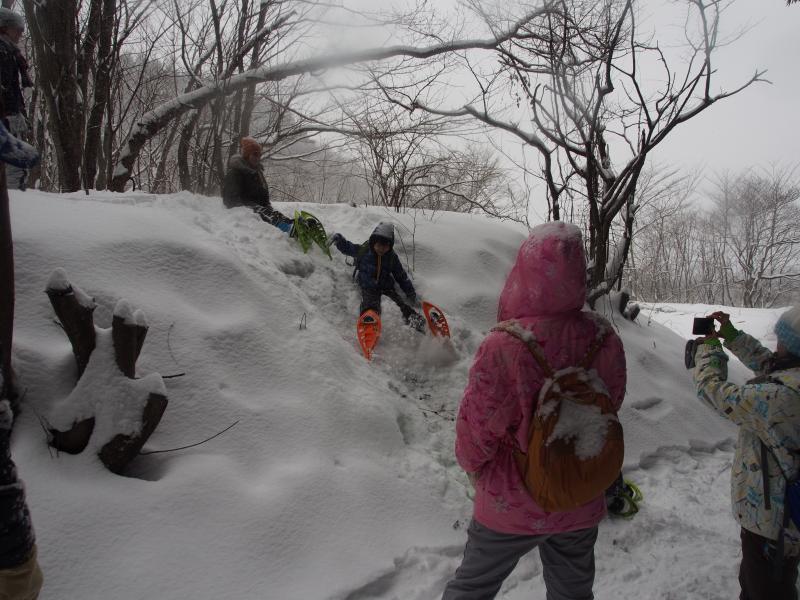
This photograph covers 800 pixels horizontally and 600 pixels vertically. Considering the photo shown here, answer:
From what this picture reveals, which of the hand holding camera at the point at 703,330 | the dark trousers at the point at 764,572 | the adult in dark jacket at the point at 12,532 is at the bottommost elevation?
the dark trousers at the point at 764,572

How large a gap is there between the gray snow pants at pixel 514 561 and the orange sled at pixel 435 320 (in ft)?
8.00

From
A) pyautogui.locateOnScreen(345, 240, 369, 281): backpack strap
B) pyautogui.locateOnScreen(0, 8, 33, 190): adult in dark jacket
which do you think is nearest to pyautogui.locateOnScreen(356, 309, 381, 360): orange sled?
pyautogui.locateOnScreen(345, 240, 369, 281): backpack strap

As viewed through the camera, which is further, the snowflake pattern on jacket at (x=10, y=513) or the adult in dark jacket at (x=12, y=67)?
the adult in dark jacket at (x=12, y=67)

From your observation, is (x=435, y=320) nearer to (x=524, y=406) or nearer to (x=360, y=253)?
(x=360, y=253)

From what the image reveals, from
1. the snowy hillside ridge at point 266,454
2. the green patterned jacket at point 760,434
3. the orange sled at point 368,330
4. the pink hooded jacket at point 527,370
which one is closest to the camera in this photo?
the pink hooded jacket at point 527,370

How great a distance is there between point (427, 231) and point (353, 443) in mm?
3117

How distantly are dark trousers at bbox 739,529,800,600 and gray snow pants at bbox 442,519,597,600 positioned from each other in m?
0.69

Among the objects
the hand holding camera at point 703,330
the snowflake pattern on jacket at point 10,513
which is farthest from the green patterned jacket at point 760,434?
the snowflake pattern on jacket at point 10,513

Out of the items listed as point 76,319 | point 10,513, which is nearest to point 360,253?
point 76,319

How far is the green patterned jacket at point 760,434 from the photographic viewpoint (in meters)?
1.50

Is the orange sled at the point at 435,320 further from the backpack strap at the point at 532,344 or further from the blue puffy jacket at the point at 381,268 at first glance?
the backpack strap at the point at 532,344

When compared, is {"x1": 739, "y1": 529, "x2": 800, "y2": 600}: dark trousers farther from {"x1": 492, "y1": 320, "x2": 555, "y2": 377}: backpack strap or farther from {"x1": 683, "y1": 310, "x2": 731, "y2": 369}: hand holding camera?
{"x1": 492, "y1": 320, "x2": 555, "y2": 377}: backpack strap

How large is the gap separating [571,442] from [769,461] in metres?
0.95

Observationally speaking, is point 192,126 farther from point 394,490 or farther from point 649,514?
point 649,514
